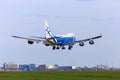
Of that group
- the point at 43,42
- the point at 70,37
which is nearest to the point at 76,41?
the point at 70,37

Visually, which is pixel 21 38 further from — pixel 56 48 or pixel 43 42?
pixel 56 48

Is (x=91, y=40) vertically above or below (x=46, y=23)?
below

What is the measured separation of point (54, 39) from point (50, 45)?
374cm

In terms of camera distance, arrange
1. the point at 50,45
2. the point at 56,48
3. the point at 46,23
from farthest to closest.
Answer: the point at 46,23 < the point at 50,45 < the point at 56,48

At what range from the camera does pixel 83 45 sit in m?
169

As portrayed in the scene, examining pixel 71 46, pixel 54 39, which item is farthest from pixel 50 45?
pixel 71 46

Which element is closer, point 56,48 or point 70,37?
point 56,48

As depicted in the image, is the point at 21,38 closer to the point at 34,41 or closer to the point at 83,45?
the point at 34,41

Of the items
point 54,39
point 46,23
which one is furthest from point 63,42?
point 46,23

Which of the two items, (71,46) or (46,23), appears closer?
(71,46)

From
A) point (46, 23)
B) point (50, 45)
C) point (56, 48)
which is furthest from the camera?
point (46, 23)

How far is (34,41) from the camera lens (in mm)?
174125

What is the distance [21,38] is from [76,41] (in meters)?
25.6

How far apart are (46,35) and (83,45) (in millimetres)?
22120
